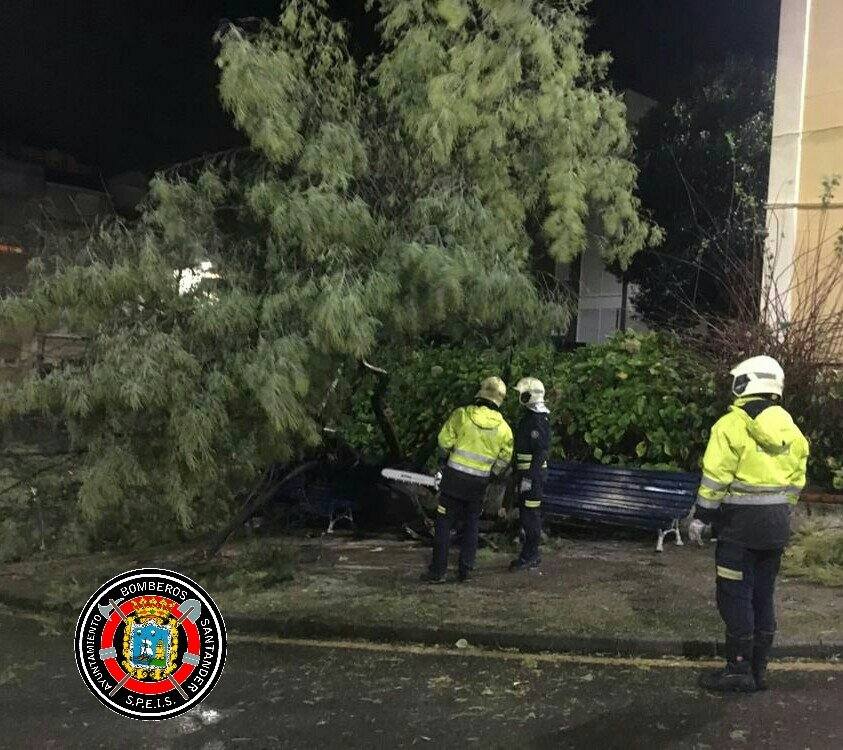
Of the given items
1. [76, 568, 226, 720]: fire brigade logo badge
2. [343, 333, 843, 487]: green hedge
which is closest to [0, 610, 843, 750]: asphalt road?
[76, 568, 226, 720]: fire brigade logo badge

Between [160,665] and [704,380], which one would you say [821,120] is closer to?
[704,380]

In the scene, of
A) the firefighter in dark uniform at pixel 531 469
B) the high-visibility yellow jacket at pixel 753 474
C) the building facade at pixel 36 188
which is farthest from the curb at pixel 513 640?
the building facade at pixel 36 188

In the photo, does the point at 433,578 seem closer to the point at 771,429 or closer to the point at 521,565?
the point at 521,565

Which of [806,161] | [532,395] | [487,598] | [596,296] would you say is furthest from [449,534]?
[596,296]

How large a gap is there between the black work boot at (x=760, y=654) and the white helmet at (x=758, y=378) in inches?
52.0

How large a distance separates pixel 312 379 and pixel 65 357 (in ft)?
6.96

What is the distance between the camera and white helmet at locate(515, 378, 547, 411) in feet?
23.7

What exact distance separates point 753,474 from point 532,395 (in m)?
3.00

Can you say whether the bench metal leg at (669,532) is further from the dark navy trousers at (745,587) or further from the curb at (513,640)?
the dark navy trousers at (745,587)

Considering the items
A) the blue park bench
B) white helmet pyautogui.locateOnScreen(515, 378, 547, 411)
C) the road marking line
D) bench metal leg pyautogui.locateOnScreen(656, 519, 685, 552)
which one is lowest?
the road marking line

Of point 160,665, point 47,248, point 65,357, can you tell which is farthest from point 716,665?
point 47,248

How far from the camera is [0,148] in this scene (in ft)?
77.0

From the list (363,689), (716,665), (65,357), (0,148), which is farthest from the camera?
(0,148)

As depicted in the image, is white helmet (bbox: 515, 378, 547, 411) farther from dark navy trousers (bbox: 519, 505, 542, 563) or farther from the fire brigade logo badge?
the fire brigade logo badge
